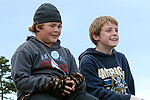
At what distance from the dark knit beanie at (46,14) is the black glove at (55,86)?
40.5 inches

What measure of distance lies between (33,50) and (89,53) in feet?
5.15

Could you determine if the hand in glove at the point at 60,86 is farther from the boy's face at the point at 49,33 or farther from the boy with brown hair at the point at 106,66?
the boy with brown hair at the point at 106,66

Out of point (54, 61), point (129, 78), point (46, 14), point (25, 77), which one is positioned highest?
point (46, 14)

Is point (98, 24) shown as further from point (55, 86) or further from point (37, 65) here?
point (55, 86)

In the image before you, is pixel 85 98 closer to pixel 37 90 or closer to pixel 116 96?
pixel 37 90

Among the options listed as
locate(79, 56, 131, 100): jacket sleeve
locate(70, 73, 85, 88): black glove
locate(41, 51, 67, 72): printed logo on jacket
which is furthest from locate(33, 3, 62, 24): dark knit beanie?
locate(79, 56, 131, 100): jacket sleeve

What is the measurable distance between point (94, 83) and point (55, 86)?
4.82ft

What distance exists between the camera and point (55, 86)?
355cm

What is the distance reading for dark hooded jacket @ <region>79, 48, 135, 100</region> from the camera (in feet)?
15.9

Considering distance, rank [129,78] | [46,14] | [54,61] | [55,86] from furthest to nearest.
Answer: [129,78] → [46,14] → [54,61] → [55,86]

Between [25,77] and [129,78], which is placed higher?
[25,77]

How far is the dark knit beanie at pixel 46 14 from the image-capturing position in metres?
4.19

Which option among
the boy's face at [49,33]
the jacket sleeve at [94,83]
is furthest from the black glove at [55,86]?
the jacket sleeve at [94,83]

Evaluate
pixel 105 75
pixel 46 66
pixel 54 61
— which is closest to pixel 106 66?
pixel 105 75
